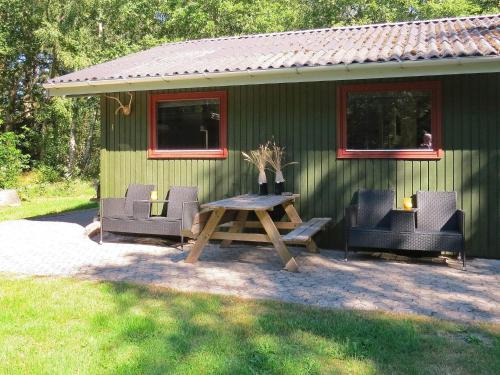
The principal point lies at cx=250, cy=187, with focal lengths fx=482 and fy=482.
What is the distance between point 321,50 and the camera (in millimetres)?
6961

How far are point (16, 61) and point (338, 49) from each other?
17403 millimetres

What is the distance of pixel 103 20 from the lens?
19844 mm

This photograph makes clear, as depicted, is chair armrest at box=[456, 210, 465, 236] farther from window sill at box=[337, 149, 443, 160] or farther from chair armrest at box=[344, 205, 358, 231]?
chair armrest at box=[344, 205, 358, 231]

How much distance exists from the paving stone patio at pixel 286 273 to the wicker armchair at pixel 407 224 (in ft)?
0.84

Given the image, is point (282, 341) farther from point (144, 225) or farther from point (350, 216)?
point (144, 225)

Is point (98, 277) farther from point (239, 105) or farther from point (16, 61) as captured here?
point (16, 61)

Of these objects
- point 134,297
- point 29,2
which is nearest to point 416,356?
point 134,297

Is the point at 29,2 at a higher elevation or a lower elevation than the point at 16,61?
higher

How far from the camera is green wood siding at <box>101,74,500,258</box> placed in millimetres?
5969

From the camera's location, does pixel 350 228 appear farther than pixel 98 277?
Yes

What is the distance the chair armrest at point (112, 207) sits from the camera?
7215 millimetres

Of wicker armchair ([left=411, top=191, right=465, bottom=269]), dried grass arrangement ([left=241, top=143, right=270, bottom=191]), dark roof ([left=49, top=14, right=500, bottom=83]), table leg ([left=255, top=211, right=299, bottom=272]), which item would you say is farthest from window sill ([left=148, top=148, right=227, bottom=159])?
wicker armchair ([left=411, top=191, right=465, bottom=269])

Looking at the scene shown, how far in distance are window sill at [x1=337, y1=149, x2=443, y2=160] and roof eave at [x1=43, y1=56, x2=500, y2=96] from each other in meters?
1.06

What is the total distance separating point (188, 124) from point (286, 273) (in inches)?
128
